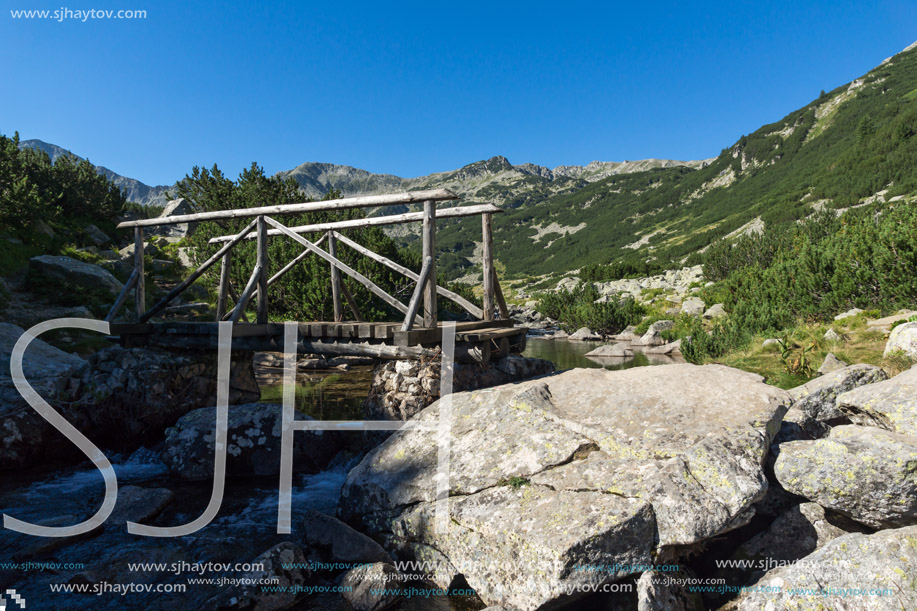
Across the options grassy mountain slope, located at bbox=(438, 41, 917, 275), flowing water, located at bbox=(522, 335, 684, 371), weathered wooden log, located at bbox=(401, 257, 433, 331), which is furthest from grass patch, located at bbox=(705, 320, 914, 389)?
grassy mountain slope, located at bbox=(438, 41, 917, 275)

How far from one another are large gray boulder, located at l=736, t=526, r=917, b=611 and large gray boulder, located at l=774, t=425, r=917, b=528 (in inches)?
11.1

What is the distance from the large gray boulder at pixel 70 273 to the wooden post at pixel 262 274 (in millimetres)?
14286

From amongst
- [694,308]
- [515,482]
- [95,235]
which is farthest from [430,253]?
[694,308]

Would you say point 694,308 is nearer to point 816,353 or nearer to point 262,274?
point 816,353

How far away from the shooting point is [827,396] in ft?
20.8

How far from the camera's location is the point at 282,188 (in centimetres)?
3356

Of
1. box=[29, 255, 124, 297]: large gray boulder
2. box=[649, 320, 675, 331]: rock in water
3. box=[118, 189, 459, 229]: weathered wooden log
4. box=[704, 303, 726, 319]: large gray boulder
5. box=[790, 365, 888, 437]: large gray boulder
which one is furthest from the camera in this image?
box=[649, 320, 675, 331]: rock in water

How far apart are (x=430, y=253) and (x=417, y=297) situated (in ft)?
2.70

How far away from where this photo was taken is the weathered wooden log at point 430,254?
7906 millimetres

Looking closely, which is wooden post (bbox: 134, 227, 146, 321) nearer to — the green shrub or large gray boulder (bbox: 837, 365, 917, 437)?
large gray boulder (bbox: 837, 365, 917, 437)

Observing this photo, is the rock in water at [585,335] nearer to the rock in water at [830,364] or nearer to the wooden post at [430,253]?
the rock in water at [830,364]

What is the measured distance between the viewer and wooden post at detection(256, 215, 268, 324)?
9016mm

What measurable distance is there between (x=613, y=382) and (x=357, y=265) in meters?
19.0

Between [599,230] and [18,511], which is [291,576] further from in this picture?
[599,230]
